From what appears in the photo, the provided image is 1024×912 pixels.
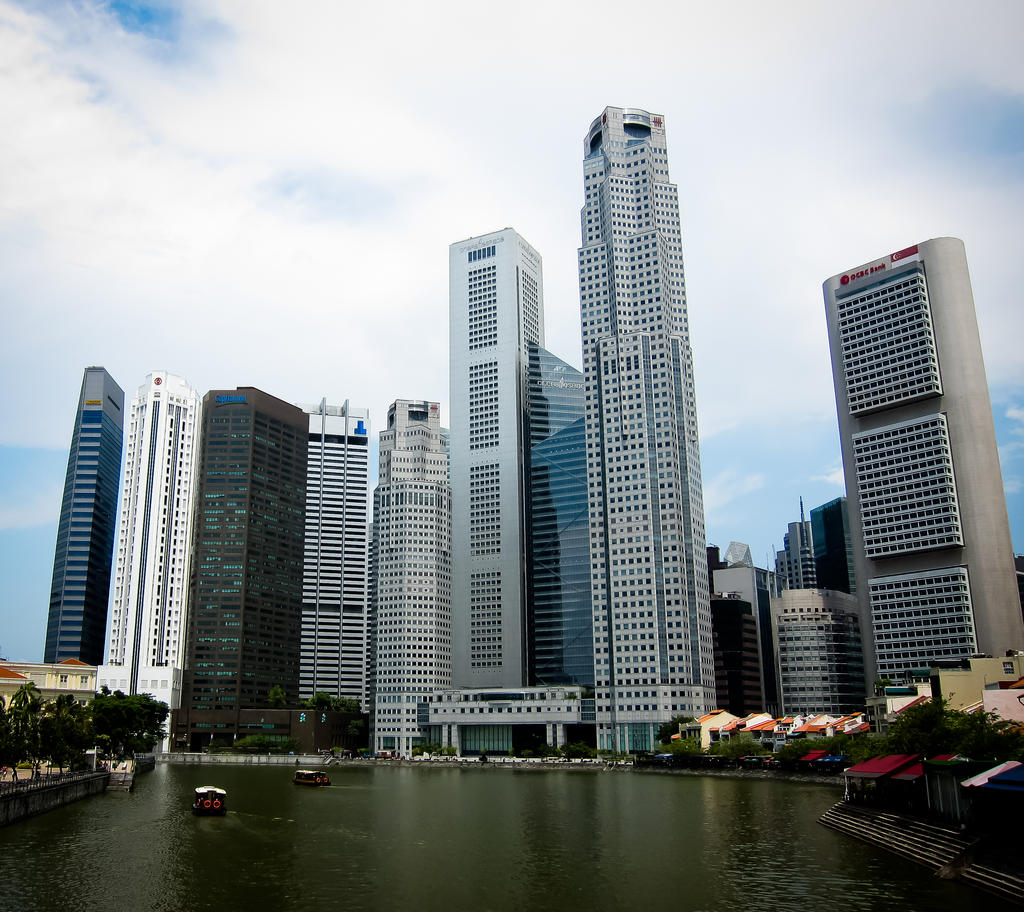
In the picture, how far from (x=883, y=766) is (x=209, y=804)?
67124 mm

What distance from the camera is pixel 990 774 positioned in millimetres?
56250

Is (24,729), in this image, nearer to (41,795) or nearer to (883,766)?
(41,795)

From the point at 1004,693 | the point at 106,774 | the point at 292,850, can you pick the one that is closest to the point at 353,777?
the point at 106,774

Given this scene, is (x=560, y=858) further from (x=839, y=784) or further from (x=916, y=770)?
(x=839, y=784)

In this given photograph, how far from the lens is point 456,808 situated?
106875mm

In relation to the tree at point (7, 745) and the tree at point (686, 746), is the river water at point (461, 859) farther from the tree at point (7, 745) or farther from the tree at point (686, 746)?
the tree at point (686, 746)

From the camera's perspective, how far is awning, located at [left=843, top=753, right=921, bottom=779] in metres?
75.8

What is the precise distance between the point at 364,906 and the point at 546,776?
132m

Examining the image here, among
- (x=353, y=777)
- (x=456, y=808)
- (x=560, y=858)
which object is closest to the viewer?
(x=560, y=858)

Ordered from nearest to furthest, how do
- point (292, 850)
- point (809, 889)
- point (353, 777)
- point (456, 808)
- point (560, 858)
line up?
1. point (809, 889)
2. point (560, 858)
3. point (292, 850)
4. point (456, 808)
5. point (353, 777)

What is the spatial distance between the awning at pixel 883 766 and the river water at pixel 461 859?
5778 mm

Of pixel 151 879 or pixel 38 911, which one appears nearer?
pixel 38 911

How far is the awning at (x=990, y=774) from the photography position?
56031 mm

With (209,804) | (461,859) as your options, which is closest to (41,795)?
(209,804)
